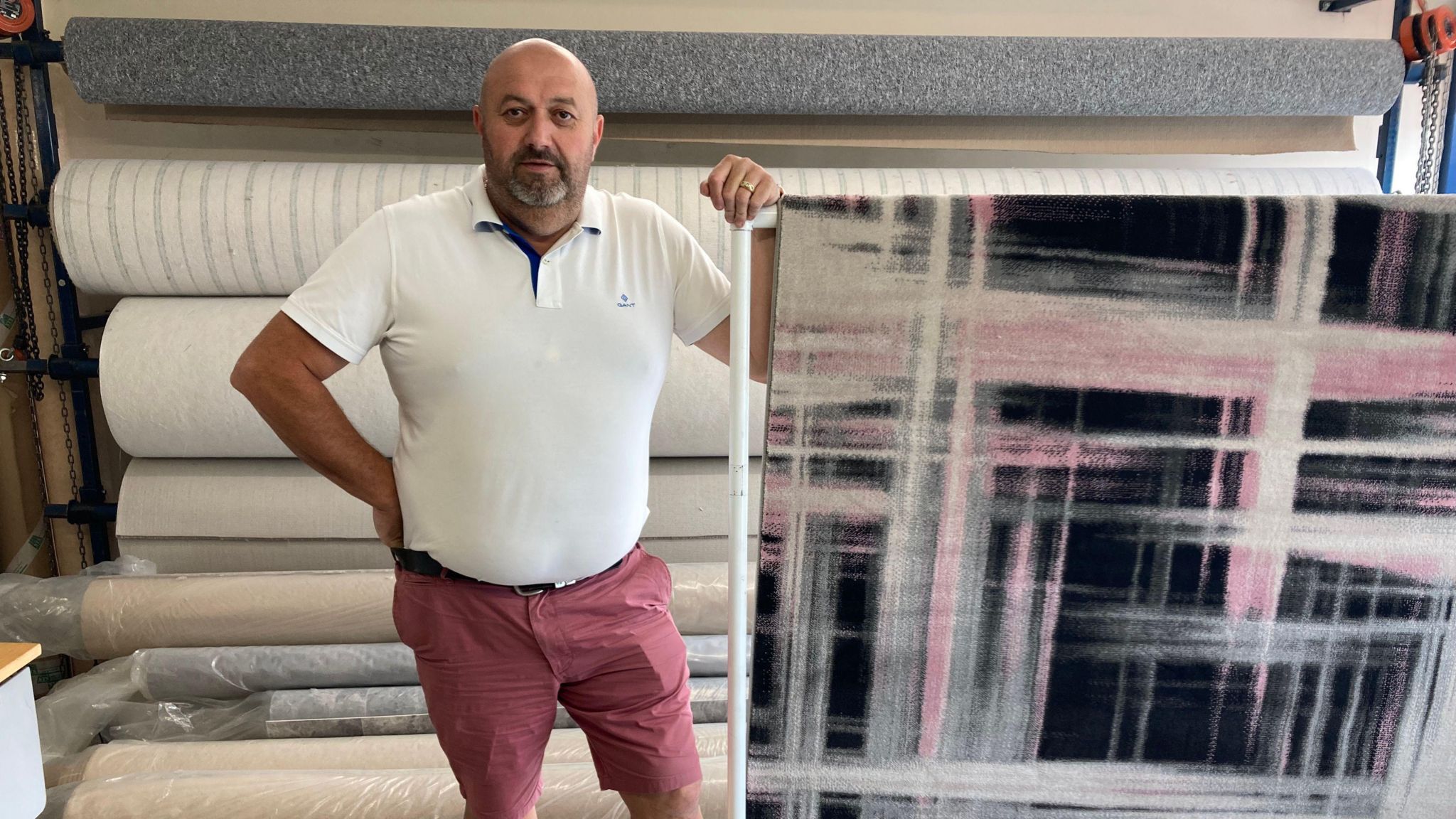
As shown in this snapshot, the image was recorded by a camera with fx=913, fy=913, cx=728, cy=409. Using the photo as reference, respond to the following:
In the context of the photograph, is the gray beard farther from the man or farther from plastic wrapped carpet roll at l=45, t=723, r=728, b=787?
plastic wrapped carpet roll at l=45, t=723, r=728, b=787

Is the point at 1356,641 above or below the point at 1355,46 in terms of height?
below

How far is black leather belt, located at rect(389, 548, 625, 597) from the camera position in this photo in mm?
1022

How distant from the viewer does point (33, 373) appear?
1896 mm

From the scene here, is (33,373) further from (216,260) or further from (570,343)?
(570,343)

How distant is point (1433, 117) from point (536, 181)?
6.19 feet

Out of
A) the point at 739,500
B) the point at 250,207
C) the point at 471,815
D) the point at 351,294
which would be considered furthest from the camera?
the point at 250,207

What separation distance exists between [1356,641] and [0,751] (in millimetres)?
1394

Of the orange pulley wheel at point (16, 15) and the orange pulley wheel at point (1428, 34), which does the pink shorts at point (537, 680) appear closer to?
the orange pulley wheel at point (16, 15)

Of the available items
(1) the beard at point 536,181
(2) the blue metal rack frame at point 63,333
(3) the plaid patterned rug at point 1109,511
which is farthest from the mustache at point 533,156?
(2) the blue metal rack frame at point 63,333

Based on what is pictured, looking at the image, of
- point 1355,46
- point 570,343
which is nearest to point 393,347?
point 570,343

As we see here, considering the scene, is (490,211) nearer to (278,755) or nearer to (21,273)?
(278,755)

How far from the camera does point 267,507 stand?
5.71 ft

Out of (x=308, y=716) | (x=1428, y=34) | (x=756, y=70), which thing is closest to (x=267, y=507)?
(x=308, y=716)

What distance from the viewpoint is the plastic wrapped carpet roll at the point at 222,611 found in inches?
62.6
